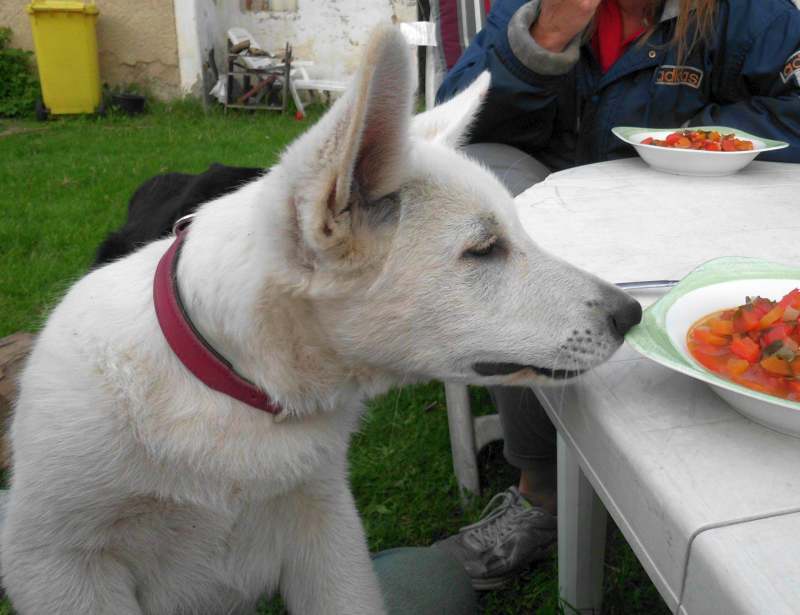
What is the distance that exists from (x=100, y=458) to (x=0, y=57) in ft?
27.4

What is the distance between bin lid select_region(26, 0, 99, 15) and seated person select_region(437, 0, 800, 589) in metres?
6.38

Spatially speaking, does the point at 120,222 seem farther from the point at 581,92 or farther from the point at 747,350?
the point at 747,350

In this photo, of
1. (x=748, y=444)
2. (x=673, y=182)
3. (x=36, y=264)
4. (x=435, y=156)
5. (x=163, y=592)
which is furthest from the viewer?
(x=36, y=264)

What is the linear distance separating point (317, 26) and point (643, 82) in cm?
723

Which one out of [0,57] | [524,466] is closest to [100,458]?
[524,466]

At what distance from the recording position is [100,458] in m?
1.34

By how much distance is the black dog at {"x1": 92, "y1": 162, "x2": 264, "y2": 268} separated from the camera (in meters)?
2.13

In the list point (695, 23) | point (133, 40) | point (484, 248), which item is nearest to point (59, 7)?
point (133, 40)

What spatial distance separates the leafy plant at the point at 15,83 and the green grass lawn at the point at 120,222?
441mm

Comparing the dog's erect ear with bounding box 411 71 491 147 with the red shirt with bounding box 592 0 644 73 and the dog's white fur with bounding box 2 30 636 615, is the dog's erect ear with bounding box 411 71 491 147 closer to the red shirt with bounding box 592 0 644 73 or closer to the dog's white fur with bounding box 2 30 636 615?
the dog's white fur with bounding box 2 30 636 615

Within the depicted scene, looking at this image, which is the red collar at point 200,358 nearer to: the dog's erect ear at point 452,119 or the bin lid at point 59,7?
the dog's erect ear at point 452,119

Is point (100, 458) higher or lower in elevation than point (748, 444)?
lower

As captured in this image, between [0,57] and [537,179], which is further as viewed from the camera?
[0,57]

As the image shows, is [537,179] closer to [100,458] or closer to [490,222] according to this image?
[490,222]
